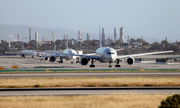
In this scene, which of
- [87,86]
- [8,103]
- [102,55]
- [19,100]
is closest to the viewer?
→ [8,103]

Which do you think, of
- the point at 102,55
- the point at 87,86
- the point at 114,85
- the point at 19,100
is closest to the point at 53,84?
the point at 87,86

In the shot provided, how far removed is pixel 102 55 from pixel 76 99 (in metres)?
33.6

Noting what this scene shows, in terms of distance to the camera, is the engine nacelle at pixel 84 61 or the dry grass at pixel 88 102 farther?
the engine nacelle at pixel 84 61

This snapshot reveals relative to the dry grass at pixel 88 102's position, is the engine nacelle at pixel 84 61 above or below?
above

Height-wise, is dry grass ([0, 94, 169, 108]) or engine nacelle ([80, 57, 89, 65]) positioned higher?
engine nacelle ([80, 57, 89, 65])

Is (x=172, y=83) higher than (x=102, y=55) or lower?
lower

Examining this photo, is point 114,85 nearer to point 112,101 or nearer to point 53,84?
point 53,84

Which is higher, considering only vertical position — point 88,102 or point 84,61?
point 84,61

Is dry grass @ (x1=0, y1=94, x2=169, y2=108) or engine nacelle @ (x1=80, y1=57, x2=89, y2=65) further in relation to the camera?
engine nacelle @ (x1=80, y1=57, x2=89, y2=65)

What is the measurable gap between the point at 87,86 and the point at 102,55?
80.8ft

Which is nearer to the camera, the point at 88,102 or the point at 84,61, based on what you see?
the point at 88,102

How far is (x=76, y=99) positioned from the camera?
1964 centimetres

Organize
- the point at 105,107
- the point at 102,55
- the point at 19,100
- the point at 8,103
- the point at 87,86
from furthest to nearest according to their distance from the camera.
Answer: the point at 102,55, the point at 87,86, the point at 19,100, the point at 8,103, the point at 105,107

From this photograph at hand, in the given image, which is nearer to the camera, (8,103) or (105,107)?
(105,107)
